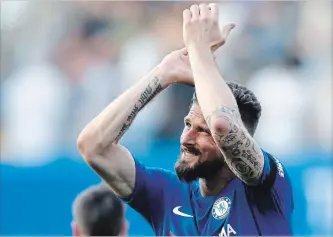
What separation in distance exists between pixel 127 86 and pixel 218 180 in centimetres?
→ 480

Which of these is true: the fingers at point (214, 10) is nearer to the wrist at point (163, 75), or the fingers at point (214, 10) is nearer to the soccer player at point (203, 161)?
the soccer player at point (203, 161)

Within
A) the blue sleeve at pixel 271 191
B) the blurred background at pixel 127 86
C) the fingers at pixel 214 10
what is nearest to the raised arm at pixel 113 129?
the fingers at pixel 214 10

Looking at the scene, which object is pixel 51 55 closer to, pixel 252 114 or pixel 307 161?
pixel 307 161

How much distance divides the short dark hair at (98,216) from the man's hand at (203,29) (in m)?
0.90

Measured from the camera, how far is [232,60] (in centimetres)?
868

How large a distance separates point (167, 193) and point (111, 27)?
18.0 ft

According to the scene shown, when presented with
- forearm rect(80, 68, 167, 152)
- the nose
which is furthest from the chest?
forearm rect(80, 68, 167, 152)

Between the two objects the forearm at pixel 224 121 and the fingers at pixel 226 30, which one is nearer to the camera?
the forearm at pixel 224 121

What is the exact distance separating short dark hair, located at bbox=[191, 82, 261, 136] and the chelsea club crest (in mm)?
270

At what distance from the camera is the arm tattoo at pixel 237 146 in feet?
10.7

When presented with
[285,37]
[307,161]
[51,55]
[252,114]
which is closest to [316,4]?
[285,37]

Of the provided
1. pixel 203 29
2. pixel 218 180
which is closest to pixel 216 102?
pixel 203 29

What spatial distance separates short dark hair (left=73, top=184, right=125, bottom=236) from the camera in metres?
3.95

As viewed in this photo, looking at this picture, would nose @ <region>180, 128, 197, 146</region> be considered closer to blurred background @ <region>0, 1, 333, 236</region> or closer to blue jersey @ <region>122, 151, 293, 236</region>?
blue jersey @ <region>122, 151, 293, 236</region>
